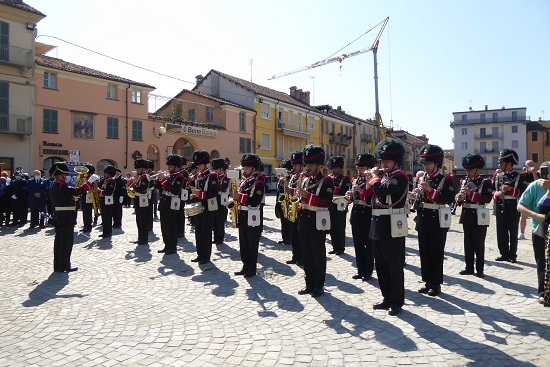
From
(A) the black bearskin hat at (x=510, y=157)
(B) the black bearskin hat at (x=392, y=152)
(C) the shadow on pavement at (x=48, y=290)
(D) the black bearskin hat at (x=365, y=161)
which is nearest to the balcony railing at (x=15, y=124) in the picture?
(C) the shadow on pavement at (x=48, y=290)

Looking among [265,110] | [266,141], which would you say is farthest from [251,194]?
[265,110]

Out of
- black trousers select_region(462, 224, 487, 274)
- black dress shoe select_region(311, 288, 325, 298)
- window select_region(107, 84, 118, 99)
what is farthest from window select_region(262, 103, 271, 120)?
black dress shoe select_region(311, 288, 325, 298)

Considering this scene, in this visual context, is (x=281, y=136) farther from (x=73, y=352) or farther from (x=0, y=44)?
(x=73, y=352)

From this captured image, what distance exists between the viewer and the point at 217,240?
10773mm

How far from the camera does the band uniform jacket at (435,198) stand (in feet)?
20.5

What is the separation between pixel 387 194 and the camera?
5.35 metres

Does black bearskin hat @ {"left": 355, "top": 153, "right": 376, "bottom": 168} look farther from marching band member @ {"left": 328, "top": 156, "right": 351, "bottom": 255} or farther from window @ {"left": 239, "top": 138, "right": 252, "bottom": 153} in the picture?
window @ {"left": 239, "top": 138, "right": 252, "bottom": 153}

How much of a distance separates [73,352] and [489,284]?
6.16 metres

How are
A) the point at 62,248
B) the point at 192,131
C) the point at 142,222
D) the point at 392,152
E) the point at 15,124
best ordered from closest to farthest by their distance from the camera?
the point at 392,152 → the point at 62,248 → the point at 142,222 → the point at 15,124 → the point at 192,131

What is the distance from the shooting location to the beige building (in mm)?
23000

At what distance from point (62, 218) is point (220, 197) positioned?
138 inches

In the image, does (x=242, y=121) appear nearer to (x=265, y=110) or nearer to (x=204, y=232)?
(x=265, y=110)

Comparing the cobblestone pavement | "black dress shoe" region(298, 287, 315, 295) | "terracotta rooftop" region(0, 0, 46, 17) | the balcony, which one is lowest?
the cobblestone pavement

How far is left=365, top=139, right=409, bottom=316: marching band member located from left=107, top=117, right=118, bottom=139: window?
26.1m
